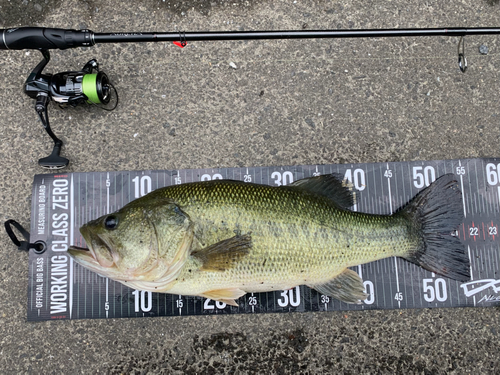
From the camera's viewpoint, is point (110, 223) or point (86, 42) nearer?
point (110, 223)

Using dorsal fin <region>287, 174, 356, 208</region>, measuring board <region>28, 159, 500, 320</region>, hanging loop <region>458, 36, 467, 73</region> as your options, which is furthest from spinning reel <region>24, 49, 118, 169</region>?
hanging loop <region>458, 36, 467, 73</region>

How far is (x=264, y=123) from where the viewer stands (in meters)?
2.79

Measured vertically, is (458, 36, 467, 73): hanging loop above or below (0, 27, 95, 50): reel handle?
above

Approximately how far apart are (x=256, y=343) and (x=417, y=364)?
51.0 inches

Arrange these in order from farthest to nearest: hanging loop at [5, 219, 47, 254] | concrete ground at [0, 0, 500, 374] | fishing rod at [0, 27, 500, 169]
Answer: concrete ground at [0, 0, 500, 374] < hanging loop at [5, 219, 47, 254] < fishing rod at [0, 27, 500, 169]

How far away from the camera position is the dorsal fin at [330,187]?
92.7 inches

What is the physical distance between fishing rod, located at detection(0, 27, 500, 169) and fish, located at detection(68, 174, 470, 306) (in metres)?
0.96

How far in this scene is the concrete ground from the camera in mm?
2609

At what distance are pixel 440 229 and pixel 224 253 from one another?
5.29 ft

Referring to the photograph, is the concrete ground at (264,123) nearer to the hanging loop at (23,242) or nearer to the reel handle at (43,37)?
the hanging loop at (23,242)

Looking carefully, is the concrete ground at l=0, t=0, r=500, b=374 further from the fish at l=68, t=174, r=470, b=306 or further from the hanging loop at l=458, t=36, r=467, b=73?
the fish at l=68, t=174, r=470, b=306

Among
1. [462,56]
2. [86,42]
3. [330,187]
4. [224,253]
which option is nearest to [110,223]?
[224,253]

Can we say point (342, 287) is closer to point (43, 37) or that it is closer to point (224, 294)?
point (224, 294)

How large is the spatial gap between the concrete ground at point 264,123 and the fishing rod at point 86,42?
0.58ft
